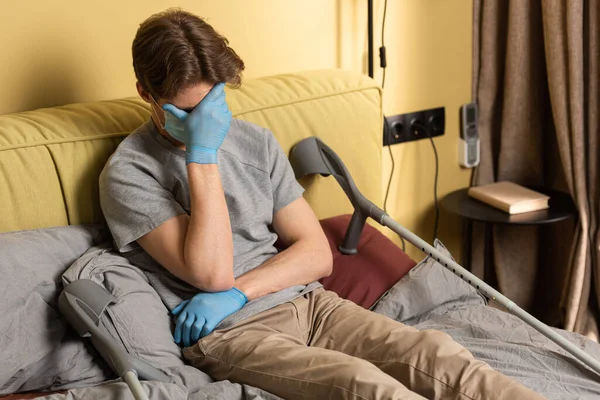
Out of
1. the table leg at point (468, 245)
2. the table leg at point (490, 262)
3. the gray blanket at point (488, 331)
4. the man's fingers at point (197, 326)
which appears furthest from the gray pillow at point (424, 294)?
the table leg at point (468, 245)

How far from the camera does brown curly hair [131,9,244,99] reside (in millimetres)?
1641

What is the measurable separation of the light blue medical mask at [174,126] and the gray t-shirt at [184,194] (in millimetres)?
65

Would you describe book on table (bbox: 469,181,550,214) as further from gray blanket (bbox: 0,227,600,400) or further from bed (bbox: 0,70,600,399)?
gray blanket (bbox: 0,227,600,400)

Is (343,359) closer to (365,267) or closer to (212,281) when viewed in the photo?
(212,281)

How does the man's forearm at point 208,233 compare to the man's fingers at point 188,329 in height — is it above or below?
above

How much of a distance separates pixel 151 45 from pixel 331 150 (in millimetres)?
592

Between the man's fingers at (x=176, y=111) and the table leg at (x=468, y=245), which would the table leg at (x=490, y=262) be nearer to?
the table leg at (x=468, y=245)

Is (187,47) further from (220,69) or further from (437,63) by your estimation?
(437,63)

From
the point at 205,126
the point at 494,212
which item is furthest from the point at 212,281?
the point at 494,212

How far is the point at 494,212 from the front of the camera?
2.50 metres

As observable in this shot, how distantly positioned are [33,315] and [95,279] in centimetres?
14

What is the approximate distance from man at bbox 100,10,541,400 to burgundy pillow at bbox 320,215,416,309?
12 cm

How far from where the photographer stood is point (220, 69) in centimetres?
168

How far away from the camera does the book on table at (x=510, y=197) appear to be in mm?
2453
